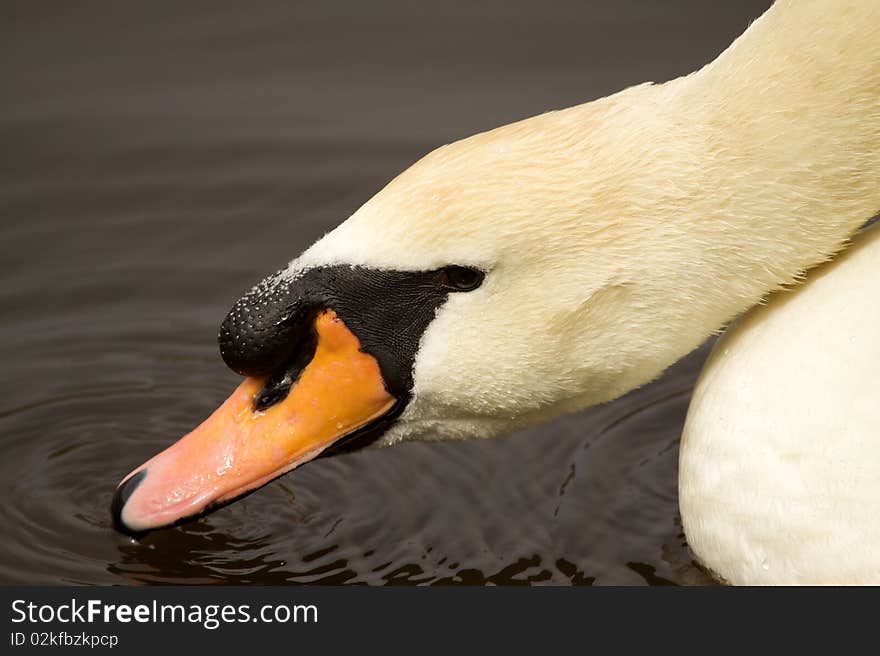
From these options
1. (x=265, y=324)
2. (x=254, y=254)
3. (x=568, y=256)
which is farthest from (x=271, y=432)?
(x=254, y=254)

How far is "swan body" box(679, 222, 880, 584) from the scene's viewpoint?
3598 millimetres

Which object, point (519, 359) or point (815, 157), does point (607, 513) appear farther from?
point (815, 157)

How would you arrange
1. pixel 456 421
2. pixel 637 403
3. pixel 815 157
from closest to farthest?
pixel 815 157 < pixel 456 421 < pixel 637 403

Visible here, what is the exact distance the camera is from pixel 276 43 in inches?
316

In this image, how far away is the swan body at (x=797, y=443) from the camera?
3.60 meters

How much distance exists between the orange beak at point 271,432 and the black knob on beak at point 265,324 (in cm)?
8

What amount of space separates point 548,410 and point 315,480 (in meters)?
1.33

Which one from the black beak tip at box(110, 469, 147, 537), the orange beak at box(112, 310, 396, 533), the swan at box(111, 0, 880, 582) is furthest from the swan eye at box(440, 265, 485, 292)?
the black beak tip at box(110, 469, 147, 537)

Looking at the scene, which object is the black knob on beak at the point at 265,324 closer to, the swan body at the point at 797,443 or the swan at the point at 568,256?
the swan at the point at 568,256

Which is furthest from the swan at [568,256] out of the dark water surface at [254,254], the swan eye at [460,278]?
the dark water surface at [254,254]

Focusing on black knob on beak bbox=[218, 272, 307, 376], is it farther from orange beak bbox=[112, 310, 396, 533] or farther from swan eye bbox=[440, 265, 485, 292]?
swan eye bbox=[440, 265, 485, 292]

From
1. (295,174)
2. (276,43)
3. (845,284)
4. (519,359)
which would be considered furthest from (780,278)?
(276,43)

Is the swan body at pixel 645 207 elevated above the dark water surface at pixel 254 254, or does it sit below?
above

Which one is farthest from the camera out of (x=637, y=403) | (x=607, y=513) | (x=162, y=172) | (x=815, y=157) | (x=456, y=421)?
(x=162, y=172)
